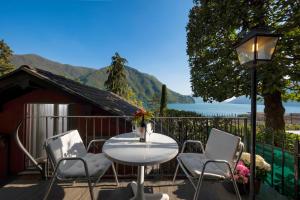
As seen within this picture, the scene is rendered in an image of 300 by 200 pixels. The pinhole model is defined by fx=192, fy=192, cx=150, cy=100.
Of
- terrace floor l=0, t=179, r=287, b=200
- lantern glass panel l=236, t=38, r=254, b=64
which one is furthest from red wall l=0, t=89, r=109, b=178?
lantern glass panel l=236, t=38, r=254, b=64

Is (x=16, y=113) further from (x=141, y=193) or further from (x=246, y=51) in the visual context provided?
(x=246, y=51)

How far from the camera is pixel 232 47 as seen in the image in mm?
7469

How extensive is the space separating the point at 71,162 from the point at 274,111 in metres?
7.72

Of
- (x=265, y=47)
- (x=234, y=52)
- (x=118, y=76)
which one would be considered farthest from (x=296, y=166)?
(x=118, y=76)

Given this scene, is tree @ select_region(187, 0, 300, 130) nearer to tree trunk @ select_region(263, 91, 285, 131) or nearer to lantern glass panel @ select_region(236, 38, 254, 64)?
tree trunk @ select_region(263, 91, 285, 131)

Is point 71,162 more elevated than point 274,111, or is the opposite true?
point 274,111

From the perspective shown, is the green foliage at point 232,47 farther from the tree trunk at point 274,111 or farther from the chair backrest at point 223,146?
the chair backrest at point 223,146

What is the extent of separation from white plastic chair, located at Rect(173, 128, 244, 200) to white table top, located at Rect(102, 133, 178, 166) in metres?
0.41

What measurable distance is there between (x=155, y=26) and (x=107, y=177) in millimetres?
12152

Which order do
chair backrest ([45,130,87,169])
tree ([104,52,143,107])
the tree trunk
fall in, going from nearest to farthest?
chair backrest ([45,130,87,169]) → the tree trunk → tree ([104,52,143,107])

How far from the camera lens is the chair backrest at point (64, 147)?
2.39 m

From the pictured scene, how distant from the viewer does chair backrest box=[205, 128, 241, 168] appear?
246cm

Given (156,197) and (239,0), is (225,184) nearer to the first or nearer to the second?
(156,197)

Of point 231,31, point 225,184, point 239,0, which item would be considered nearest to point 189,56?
point 231,31
